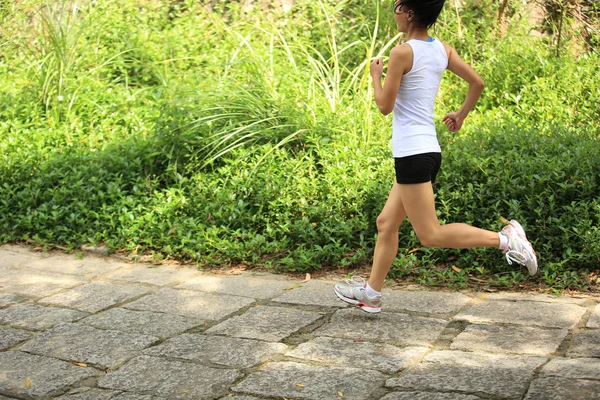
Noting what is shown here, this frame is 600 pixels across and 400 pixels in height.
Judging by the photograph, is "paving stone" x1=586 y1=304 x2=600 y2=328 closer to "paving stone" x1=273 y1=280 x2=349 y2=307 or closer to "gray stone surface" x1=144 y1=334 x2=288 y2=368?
"paving stone" x1=273 y1=280 x2=349 y2=307

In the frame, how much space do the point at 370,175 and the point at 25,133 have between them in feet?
11.2

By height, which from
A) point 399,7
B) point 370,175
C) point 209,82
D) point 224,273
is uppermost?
point 399,7

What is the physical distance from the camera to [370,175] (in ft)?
18.1

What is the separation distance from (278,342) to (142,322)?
2.56ft

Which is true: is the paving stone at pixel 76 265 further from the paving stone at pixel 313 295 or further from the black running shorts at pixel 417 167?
the black running shorts at pixel 417 167

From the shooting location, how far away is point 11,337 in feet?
12.6

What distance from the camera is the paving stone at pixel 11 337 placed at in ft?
12.3

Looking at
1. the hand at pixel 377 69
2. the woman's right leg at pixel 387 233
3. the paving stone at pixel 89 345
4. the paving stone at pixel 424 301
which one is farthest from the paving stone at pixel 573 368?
the paving stone at pixel 89 345

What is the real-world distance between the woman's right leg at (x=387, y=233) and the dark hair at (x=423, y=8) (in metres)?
0.76

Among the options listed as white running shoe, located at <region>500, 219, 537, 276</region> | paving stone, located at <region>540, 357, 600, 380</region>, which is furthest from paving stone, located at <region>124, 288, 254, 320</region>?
paving stone, located at <region>540, 357, 600, 380</region>

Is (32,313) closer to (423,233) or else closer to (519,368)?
(423,233)

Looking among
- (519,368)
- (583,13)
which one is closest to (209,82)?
(583,13)

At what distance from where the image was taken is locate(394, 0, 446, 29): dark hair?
11.3ft

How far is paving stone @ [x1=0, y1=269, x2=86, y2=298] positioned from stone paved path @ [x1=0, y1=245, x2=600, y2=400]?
1cm
